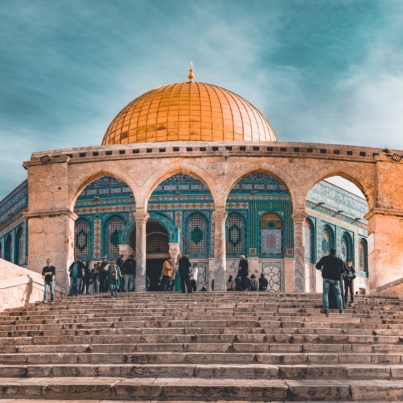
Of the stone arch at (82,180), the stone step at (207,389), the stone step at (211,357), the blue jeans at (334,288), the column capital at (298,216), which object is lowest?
the stone step at (207,389)

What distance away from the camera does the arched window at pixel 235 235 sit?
2836cm

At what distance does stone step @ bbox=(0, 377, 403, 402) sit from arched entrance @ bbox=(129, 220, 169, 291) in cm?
1992

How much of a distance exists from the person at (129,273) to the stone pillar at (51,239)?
1.58 meters

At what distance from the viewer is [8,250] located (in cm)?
3338

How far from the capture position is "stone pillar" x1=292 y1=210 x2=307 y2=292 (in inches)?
752

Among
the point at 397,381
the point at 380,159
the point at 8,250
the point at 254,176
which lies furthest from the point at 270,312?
the point at 8,250

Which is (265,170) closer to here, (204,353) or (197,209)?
(197,209)

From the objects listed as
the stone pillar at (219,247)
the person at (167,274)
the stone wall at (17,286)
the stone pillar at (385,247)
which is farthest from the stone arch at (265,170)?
the stone wall at (17,286)

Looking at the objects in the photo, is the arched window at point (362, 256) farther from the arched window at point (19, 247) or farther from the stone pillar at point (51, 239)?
the stone pillar at point (51, 239)

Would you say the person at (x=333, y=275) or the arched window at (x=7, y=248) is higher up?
the arched window at (x=7, y=248)

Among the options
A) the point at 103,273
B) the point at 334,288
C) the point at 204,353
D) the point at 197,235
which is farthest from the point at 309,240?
the point at 204,353

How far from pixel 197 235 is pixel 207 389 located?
806 inches

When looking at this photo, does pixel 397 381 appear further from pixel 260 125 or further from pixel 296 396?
pixel 260 125

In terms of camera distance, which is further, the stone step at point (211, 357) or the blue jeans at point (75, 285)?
the blue jeans at point (75, 285)
